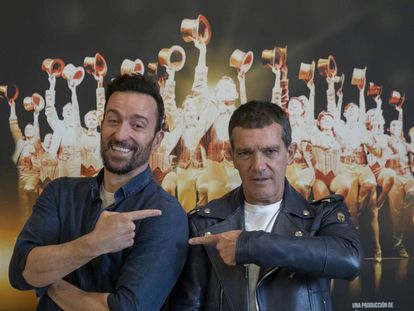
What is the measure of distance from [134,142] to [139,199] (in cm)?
17

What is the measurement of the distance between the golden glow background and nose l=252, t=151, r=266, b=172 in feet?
1.40

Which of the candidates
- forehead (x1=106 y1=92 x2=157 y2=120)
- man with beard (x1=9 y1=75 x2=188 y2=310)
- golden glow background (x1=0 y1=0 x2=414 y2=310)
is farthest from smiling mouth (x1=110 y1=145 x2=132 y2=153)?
golden glow background (x1=0 y1=0 x2=414 y2=310)

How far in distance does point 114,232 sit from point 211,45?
0.93 meters

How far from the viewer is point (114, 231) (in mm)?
1234

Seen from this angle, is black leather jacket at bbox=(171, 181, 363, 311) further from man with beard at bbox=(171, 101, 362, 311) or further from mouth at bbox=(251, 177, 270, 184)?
mouth at bbox=(251, 177, 270, 184)

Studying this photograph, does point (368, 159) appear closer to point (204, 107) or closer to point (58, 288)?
point (204, 107)

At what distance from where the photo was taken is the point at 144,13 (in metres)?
1.87

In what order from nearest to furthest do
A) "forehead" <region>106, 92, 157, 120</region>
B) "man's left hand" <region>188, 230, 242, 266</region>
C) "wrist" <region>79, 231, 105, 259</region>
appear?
1. "wrist" <region>79, 231, 105, 259</region>
2. "man's left hand" <region>188, 230, 242, 266</region>
3. "forehead" <region>106, 92, 157, 120</region>

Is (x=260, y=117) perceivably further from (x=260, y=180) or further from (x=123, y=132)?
(x=123, y=132)

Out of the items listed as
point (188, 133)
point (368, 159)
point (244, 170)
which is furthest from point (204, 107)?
point (368, 159)

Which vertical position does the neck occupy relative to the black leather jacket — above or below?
above

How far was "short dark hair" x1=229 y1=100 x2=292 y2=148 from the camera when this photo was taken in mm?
1516

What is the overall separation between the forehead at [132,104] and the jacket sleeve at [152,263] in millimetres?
289

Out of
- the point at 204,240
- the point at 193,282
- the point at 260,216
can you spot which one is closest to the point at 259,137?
the point at 260,216
